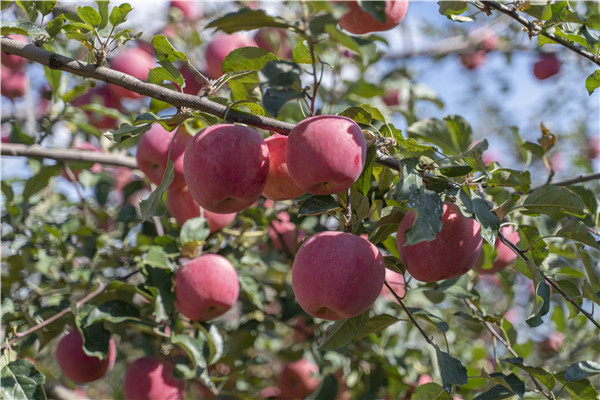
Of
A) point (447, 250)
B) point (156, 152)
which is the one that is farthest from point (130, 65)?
point (447, 250)

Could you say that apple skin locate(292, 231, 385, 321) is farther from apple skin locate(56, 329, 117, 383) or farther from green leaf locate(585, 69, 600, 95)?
apple skin locate(56, 329, 117, 383)

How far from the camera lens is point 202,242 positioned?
164cm

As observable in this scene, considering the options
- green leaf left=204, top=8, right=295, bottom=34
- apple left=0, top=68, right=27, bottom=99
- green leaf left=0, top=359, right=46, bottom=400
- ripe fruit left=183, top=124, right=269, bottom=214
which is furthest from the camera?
apple left=0, top=68, right=27, bottom=99

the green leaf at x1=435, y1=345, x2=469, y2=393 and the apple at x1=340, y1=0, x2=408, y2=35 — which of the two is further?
the apple at x1=340, y1=0, x2=408, y2=35

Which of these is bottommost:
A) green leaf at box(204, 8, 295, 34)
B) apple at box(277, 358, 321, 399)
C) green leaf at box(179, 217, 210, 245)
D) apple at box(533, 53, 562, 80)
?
apple at box(277, 358, 321, 399)

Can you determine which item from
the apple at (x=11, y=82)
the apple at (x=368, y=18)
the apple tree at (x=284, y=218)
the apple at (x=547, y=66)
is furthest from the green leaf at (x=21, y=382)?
the apple at (x=547, y=66)

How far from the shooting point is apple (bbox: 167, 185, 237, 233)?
1649mm

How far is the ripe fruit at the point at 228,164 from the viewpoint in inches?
40.4

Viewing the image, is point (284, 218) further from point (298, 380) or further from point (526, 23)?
point (526, 23)

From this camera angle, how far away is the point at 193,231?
1.58 metres

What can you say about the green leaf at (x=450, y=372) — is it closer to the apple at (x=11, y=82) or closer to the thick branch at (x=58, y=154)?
the thick branch at (x=58, y=154)

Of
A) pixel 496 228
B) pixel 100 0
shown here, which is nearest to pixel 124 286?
pixel 100 0

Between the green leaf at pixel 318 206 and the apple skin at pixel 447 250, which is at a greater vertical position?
the green leaf at pixel 318 206

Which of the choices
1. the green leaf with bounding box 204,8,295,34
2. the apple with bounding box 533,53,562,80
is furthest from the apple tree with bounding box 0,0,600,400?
the apple with bounding box 533,53,562,80
